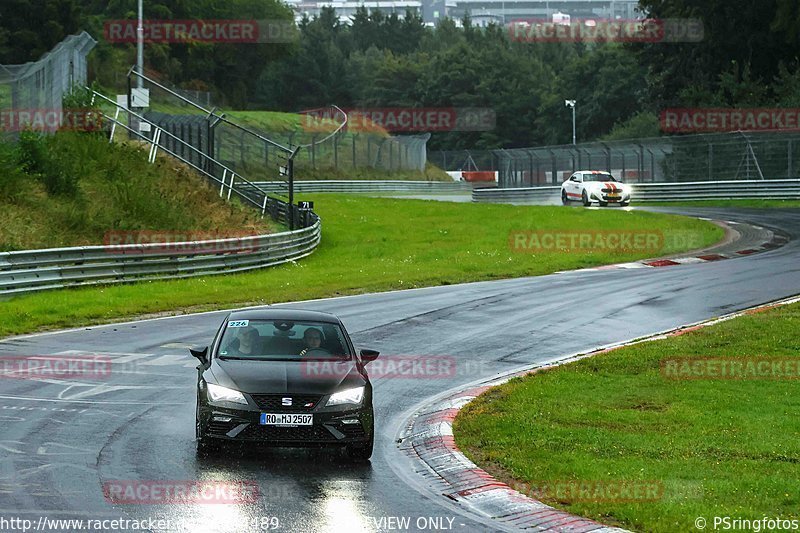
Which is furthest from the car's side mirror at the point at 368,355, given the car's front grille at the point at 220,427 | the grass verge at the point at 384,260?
the grass verge at the point at 384,260

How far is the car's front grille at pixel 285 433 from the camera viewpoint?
11.6 metres

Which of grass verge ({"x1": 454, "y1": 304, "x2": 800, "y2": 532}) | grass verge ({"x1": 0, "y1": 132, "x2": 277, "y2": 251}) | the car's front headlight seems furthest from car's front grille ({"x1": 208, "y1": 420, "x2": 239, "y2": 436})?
grass verge ({"x1": 0, "y1": 132, "x2": 277, "y2": 251})

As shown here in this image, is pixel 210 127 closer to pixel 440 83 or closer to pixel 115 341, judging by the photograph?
pixel 115 341

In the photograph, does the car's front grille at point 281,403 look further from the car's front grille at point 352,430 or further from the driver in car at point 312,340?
the driver in car at point 312,340

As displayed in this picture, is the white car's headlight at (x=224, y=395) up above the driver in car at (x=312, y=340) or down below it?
below

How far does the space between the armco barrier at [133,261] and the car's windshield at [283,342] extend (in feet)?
46.1

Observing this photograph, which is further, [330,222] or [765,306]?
[330,222]

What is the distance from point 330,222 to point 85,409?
34.9 metres

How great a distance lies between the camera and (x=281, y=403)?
38.3ft

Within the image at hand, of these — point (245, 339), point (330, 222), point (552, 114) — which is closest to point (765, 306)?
point (245, 339)

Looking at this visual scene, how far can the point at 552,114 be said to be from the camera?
124 m

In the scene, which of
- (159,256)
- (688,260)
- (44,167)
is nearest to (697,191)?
(688,260)

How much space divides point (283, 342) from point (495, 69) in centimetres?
12119

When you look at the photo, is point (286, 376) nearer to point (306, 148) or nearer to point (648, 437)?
point (648, 437)
